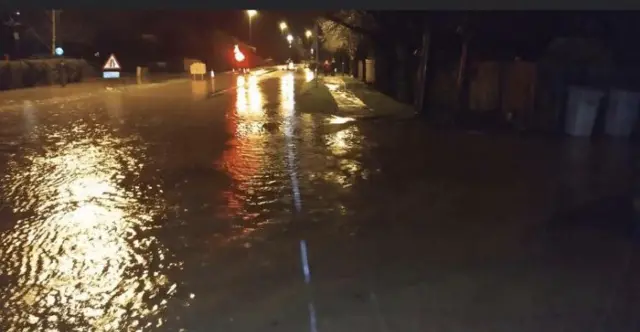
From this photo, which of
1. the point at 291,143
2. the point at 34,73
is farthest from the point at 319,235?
the point at 34,73

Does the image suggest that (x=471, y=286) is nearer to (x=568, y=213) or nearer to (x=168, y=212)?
(x=568, y=213)

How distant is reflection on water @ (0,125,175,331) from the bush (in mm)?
23880

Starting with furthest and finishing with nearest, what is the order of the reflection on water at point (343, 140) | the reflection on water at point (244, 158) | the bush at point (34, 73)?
the bush at point (34, 73), the reflection on water at point (343, 140), the reflection on water at point (244, 158)

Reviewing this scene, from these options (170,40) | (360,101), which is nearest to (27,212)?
(360,101)

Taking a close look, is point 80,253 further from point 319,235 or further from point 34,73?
point 34,73

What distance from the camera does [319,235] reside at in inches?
315

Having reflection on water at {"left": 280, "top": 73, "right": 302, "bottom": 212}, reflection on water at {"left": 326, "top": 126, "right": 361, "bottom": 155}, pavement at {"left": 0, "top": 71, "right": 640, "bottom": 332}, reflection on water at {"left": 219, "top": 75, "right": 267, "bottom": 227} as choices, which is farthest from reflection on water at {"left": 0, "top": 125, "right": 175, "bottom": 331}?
reflection on water at {"left": 326, "top": 126, "right": 361, "bottom": 155}

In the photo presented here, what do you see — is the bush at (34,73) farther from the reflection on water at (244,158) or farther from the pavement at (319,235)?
the pavement at (319,235)

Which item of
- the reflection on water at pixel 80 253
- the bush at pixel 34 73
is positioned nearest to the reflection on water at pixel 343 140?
the reflection on water at pixel 80 253

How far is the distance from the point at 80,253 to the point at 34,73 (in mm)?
32286

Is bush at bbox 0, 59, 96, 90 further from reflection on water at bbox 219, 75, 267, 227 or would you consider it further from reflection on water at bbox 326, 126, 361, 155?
reflection on water at bbox 326, 126, 361, 155

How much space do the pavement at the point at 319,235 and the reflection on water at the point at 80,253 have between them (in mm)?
28

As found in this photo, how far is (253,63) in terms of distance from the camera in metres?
92.4

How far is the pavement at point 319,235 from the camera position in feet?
18.9
